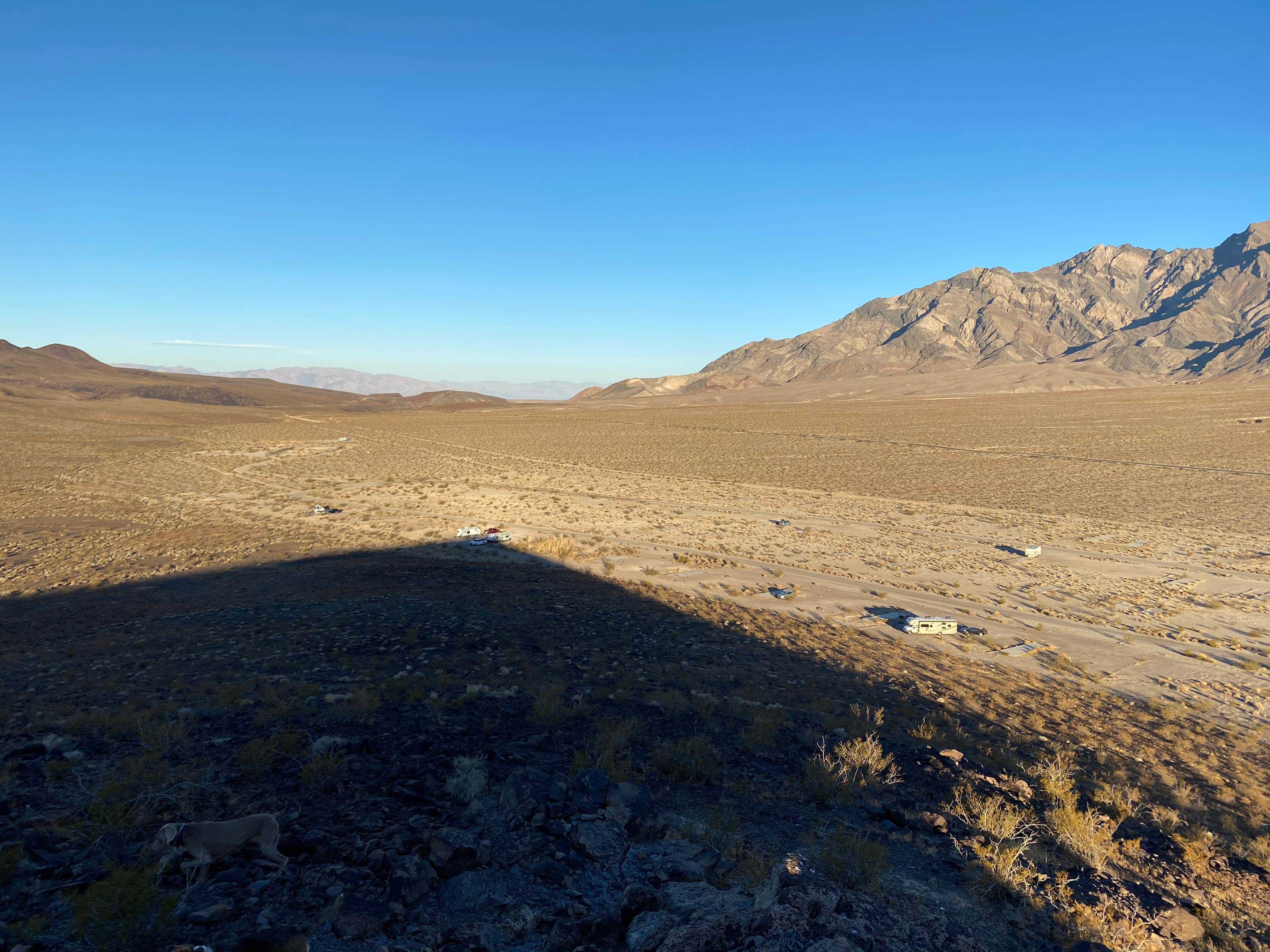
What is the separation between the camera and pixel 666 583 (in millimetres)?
16297

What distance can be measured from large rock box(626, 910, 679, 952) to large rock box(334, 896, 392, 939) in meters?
1.63

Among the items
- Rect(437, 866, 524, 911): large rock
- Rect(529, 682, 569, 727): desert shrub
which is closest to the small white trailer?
Rect(529, 682, 569, 727): desert shrub

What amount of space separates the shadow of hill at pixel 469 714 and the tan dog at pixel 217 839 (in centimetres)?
21

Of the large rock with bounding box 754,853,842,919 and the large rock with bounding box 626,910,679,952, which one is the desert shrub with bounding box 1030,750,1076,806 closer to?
the large rock with bounding box 754,853,842,919

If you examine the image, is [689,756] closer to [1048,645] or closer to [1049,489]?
[1048,645]

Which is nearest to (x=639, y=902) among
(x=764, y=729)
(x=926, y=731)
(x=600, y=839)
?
(x=600, y=839)

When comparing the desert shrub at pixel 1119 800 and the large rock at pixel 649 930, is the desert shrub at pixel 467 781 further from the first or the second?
the desert shrub at pixel 1119 800

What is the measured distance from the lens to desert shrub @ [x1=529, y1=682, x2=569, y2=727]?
7.86 metres

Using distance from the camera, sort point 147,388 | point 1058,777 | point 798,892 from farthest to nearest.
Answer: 1. point 147,388
2. point 1058,777
3. point 798,892

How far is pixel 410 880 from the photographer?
453cm

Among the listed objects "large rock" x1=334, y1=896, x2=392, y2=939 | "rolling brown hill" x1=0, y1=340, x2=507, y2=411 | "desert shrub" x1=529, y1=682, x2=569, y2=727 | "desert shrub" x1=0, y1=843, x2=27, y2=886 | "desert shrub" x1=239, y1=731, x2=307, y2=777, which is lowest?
"desert shrub" x1=529, y1=682, x2=569, y2=727

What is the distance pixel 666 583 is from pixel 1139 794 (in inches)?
413

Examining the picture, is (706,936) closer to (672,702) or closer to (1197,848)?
(672,702)

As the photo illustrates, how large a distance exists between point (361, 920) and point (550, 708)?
4.03 m
